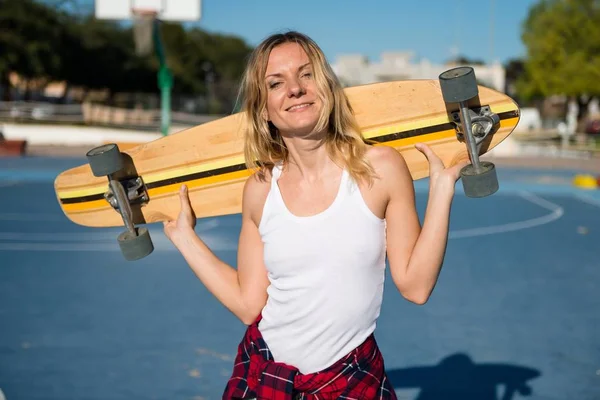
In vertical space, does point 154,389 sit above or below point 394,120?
below

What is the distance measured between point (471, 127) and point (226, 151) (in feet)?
2.99

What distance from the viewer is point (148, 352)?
514cm

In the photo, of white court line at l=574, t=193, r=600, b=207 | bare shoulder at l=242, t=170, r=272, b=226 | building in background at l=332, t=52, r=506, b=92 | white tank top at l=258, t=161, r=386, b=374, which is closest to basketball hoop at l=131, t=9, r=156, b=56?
white court line at l=574, t=193, r=600, b=207

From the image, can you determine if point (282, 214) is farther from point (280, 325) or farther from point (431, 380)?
point (431, 380)

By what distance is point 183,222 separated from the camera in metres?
2.50

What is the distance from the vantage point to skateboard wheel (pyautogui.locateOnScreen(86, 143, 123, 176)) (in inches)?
93.1

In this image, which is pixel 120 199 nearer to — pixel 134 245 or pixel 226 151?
pixel 134 245

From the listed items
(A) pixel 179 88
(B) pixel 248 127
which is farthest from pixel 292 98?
(A) pixel 179 88

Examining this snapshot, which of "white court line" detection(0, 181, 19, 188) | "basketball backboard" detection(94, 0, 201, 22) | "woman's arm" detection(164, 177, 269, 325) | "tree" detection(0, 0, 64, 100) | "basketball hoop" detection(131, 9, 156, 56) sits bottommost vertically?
"tree" detection(0, 0, 64, 100)

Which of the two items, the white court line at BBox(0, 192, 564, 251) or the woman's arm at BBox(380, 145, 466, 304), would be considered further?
the white court line at BBox(0, 192, 564, 251)

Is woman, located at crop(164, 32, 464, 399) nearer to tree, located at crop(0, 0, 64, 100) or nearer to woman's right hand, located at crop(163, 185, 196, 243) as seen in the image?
woman's right hand, located at crop(163, 185, 196, 243)

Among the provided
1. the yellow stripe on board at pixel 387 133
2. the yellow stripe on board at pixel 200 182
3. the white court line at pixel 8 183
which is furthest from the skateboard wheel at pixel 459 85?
the white court line at pixel 8 183

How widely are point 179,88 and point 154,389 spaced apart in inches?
2273

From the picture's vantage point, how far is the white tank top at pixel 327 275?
196 centimetres
